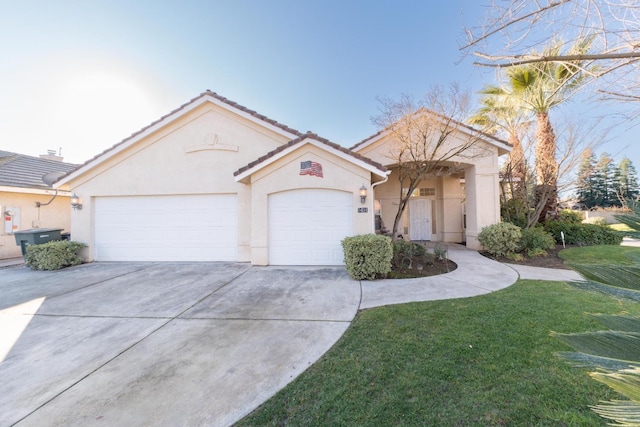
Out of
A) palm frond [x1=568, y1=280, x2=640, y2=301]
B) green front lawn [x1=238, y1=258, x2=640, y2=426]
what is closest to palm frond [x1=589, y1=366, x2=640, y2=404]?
palm frond [x1=568, y1=280, x2=640, y2=301]

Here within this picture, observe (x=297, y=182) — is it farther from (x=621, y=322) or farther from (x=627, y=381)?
(x=627, y=381)

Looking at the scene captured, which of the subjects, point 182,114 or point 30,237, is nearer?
point 30,237

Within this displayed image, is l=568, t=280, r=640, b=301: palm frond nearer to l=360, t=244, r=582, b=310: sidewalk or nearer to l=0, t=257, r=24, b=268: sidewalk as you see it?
l=360, t=244, r=582, b=310: sidewalk

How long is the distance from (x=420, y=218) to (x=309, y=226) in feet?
26.8

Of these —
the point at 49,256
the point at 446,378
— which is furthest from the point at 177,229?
the point at 446,378

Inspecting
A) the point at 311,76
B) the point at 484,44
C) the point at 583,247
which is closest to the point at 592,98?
the point at 484,44

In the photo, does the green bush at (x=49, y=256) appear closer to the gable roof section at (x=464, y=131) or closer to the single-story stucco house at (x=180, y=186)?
the single-story stucco house at (x=180, y=186)

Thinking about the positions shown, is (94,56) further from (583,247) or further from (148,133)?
(583,247)

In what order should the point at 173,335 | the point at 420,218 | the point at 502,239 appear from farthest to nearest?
the point at 420,218 → the point at 502,239 → the point at 173,335

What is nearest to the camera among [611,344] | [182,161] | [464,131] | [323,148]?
[611,344]

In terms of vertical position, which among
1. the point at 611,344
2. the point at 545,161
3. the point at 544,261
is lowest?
the point at 544,261

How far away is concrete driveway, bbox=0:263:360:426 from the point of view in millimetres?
2803

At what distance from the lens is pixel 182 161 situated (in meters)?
9.88

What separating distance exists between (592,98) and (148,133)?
1246 cm
